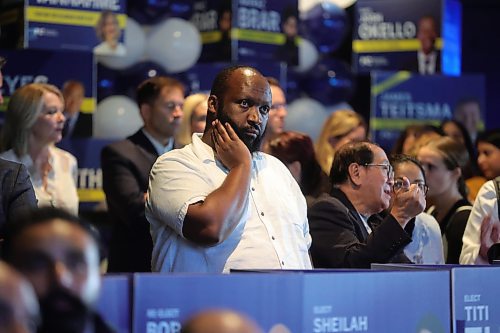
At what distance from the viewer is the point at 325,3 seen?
25.2ft

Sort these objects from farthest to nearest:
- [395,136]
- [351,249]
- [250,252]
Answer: [395,136] < [351,249] < [250,252]

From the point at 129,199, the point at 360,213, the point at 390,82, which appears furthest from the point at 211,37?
the point at 360,213

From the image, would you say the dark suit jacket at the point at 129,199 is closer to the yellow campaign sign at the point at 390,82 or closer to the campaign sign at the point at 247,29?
the campaign sign at the point at 247,29

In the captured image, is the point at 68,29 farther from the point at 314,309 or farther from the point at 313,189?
the point at 314,309

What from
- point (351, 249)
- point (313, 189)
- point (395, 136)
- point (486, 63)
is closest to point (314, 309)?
point (351, 249)

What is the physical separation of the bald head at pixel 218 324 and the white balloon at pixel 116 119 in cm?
496

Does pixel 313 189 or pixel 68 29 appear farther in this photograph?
pixel 68 29

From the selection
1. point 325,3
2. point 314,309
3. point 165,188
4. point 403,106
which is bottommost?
point 314,309

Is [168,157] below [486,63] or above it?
below

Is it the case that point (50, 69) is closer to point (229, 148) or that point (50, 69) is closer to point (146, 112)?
point (146, 112)

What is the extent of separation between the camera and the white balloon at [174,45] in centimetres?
682

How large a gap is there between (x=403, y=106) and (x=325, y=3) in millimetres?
902

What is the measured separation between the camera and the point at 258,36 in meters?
6.95

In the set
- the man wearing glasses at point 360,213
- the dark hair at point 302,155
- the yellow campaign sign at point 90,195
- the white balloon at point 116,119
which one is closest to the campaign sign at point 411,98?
the white balloon at point 116,119
